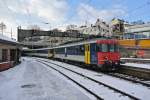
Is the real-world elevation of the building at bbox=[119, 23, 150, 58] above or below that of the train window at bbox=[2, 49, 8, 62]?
above

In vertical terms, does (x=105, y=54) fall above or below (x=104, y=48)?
below

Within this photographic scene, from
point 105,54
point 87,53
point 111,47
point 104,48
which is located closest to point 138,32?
point 87,53

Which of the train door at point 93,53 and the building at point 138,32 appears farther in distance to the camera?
the building at point 138,32

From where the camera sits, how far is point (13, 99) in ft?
42.8

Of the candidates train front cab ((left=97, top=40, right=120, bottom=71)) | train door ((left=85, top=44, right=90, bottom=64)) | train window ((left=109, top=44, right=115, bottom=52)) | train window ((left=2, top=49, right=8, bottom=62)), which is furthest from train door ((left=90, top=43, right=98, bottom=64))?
train window ((left=2, top=49, right=8, bottom=62))

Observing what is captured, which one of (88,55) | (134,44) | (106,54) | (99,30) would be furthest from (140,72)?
(99,30)

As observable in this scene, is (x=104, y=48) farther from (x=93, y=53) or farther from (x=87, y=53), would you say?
(x=87, y=53)

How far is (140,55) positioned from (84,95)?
49050mm

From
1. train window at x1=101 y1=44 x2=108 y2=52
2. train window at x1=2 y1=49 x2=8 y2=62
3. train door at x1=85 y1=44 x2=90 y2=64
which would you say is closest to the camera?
train window at x1=101 y1=44 x2=108 y2=52

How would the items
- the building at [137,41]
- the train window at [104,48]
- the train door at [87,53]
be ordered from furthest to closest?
the building at [137,41], the train door at [87,53], the train window at [104,48]

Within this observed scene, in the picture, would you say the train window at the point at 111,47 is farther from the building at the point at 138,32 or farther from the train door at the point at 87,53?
the building at the point at 138,32

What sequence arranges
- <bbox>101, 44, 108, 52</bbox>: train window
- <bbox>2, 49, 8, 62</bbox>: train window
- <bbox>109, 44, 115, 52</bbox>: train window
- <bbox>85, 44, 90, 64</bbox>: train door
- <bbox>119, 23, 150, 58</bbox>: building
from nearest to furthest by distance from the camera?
<bbox>101, 44, 108, 52</bbox>: train window, <bbox>109, 44, 115, 52</bbox>: train window, <bbox>85, 44, 90, 64</bbox>: train door, <bbox>2, 49, 8, 62</bbox>: train window, <bbox>119, 23, 150, 58</bbox>: building

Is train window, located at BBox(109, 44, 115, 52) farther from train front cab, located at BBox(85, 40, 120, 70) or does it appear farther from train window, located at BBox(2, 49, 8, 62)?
train window, located at BBox(2, 49, 8, 62)

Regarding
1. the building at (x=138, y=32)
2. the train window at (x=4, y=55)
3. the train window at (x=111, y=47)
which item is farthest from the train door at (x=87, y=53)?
the building at (x=138, y=32)
